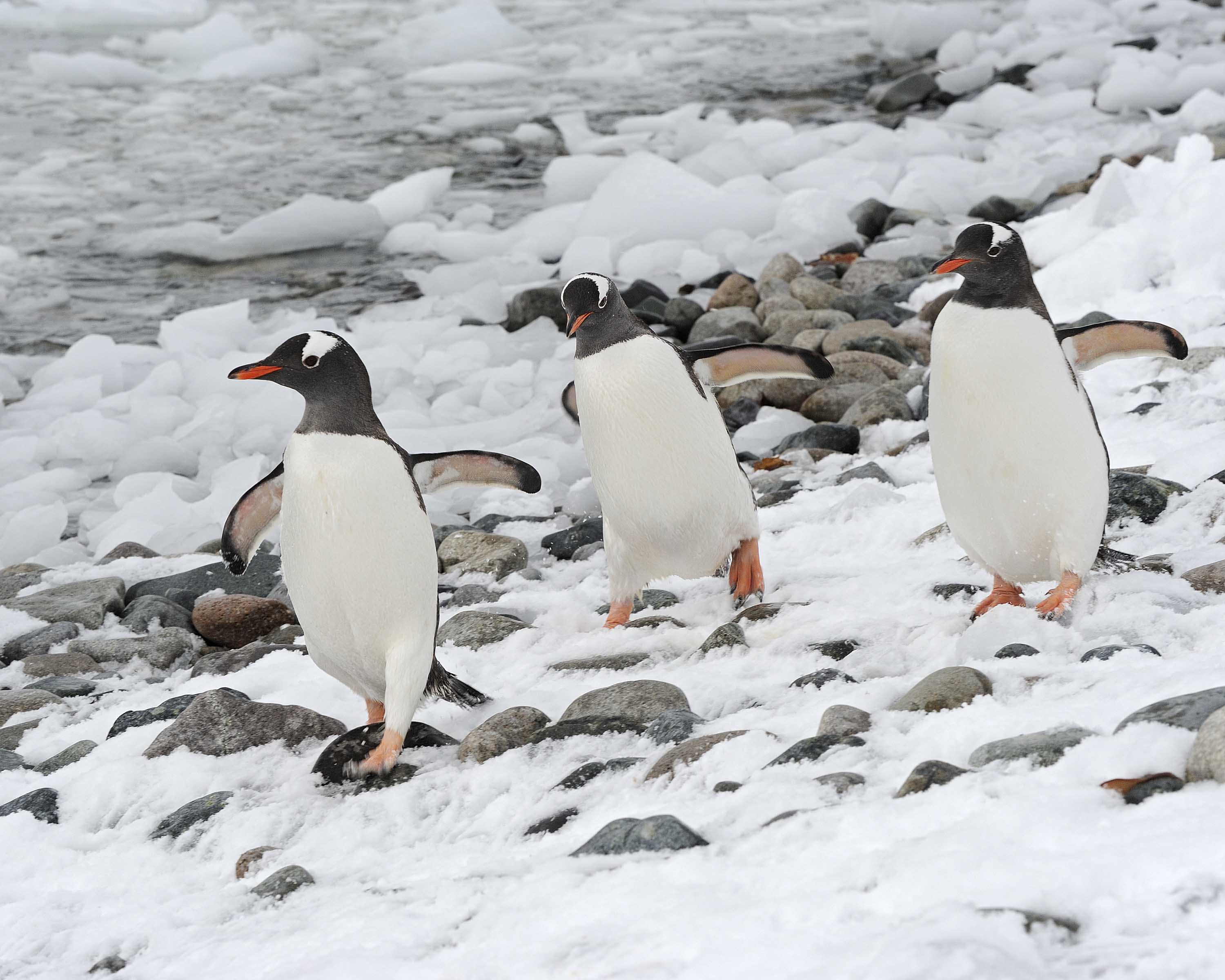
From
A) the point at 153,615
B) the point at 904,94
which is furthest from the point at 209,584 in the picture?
the point at 904,94

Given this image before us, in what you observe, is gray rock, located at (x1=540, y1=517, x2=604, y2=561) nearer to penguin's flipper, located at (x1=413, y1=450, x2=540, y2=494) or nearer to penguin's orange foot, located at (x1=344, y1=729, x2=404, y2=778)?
penguin's flipper, located at (x1=413, y1=450, x2=540, y2=494)

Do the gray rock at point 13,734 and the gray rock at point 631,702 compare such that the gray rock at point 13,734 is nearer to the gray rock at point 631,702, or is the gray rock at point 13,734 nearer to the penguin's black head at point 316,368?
the penguin's black head at point 316,368

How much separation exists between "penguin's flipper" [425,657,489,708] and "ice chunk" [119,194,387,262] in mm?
7129

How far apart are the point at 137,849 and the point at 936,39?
45.9 feet

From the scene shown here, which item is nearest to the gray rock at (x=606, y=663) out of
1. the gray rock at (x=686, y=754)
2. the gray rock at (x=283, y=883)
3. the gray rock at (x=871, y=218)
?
the gray rock at (x=686, y=754)

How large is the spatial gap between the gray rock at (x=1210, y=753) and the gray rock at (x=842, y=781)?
19.9 inches

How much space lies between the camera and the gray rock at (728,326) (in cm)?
663

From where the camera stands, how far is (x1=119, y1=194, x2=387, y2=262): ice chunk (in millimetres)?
9531

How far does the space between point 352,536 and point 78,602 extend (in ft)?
6.34

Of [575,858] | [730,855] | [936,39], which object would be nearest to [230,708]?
[575,858]

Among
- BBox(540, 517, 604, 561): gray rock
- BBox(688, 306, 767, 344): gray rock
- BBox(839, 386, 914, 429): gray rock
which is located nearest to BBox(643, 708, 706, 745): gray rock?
Result: BBox(540, 517, 604, 561): gray rock

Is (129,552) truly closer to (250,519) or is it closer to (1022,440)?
(250,519)

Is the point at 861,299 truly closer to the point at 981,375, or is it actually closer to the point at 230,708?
the point at 981,375

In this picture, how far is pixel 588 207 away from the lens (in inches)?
345
